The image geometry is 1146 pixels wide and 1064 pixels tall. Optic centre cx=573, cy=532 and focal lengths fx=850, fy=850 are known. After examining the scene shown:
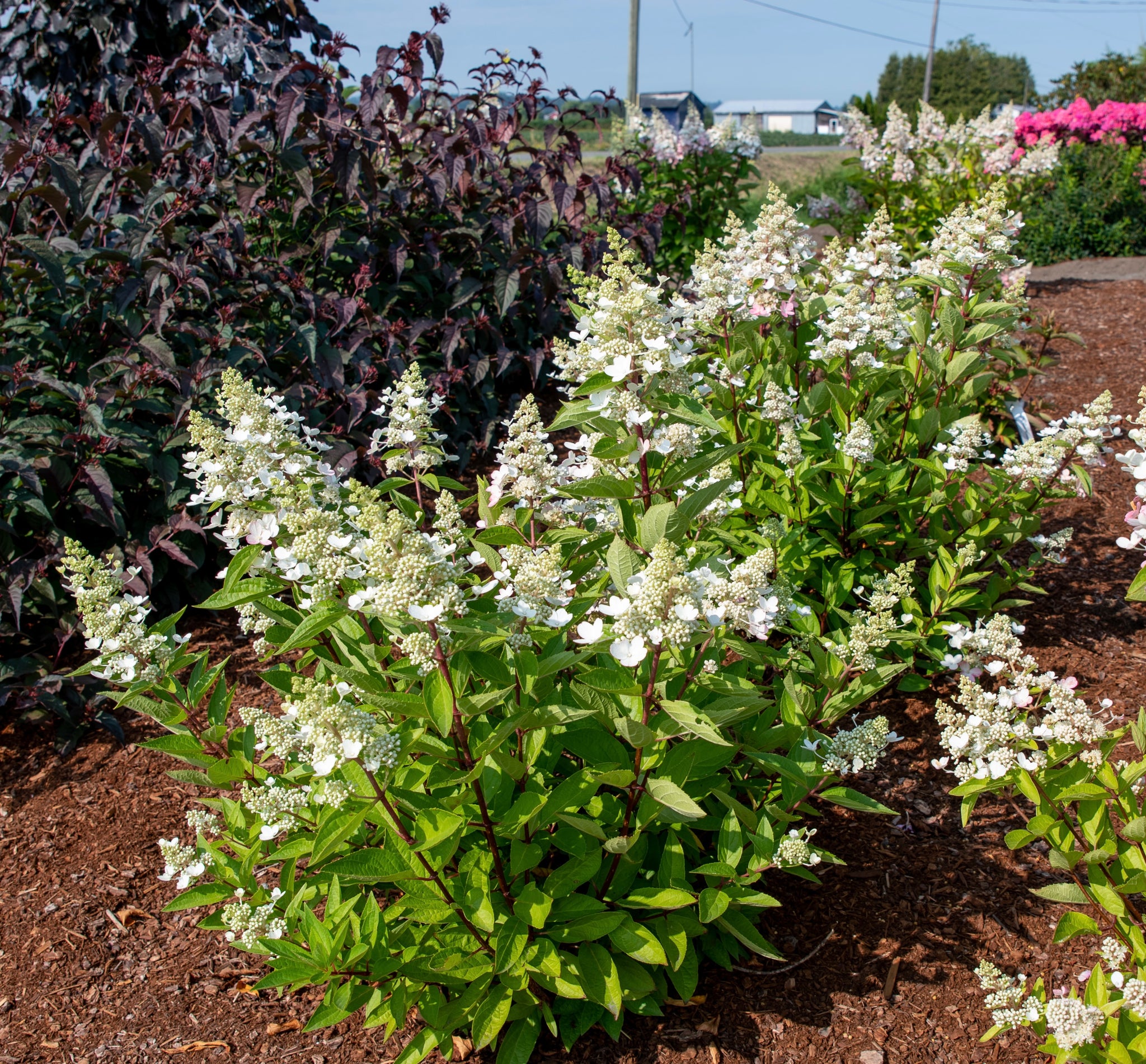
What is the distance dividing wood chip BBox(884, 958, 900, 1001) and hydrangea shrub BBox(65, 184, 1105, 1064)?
367mm

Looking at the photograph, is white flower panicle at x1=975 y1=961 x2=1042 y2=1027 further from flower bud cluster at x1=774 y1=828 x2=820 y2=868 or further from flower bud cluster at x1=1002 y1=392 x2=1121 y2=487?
flower bud cluster at x1=1002 y1=392 x2=1121 y2=487

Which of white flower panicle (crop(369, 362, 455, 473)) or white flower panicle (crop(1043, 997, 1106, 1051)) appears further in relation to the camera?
white flower panicle (crop(369, 362, 455, 473))

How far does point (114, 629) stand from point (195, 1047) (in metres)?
1.22

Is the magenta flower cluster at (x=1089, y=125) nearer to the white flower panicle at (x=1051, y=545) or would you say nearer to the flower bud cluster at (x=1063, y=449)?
the white flower panicle at (x=1051, y=545)

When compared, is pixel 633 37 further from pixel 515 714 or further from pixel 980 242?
pixel 515 714

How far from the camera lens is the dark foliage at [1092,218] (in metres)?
11.0

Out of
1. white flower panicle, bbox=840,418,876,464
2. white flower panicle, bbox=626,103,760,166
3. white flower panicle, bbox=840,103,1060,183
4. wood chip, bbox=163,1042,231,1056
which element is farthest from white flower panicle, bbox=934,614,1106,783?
white flower panicle, bbox=840,103,1060,183

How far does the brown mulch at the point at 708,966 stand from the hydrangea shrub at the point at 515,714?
17cm

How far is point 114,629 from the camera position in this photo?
1914 mm

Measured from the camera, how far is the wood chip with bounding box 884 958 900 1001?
2332 mm

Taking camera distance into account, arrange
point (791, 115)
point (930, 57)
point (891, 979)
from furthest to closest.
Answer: point (791, 115)
point (930, 57)
point (891, 979)

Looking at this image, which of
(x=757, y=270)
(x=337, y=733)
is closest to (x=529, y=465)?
(x=337, y=733)

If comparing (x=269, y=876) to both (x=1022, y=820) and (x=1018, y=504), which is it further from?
(x=1018, y=504)

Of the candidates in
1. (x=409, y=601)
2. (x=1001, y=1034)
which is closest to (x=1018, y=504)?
(x=1001, y=1034)
